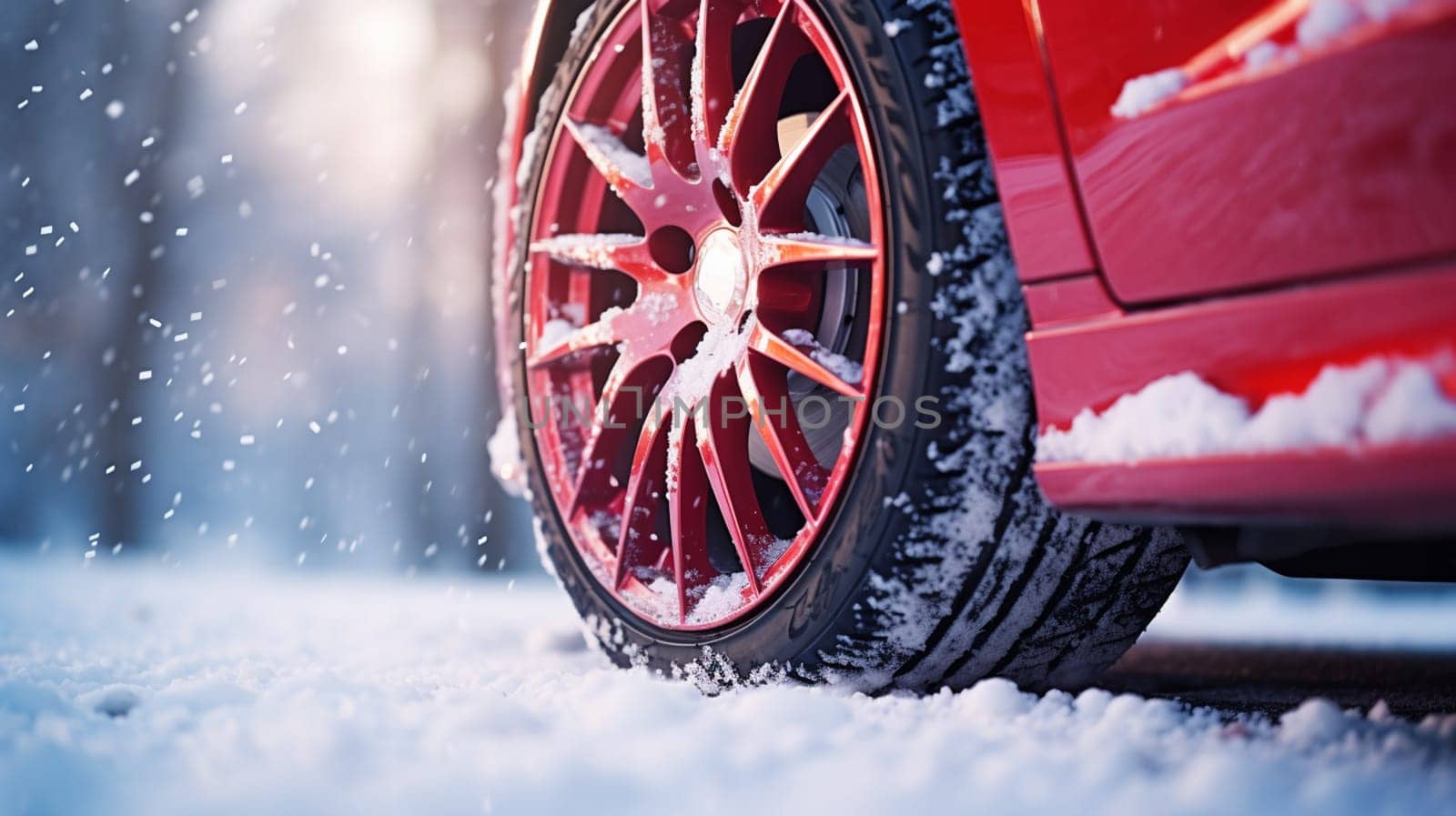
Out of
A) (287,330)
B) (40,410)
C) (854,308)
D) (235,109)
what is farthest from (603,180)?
(40,410)

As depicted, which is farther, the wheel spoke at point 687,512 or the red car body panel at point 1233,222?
the wheel spoke at point 687,512

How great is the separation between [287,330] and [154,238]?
0.96 m

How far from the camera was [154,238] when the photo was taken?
16.1 feet

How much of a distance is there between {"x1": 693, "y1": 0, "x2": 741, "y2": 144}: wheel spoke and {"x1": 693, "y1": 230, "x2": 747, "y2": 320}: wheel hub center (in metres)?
0.15

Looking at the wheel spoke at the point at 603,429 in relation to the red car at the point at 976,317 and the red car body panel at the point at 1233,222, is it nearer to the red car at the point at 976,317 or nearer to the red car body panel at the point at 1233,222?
the red car at the point at 976,317

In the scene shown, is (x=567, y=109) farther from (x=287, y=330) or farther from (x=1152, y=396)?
(x=287, y=330)

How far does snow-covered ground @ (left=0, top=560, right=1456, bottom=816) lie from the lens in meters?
0.94

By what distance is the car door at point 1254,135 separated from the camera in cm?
83

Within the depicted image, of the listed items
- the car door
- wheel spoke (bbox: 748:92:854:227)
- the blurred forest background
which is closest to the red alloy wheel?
wheel spoke (bbox: 748:92:854:227)

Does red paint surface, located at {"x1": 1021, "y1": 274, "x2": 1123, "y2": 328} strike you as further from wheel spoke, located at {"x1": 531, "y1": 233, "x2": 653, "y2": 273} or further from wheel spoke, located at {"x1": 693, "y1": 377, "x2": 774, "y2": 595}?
wheel spoke, located at {"x1": 531, "y1": 233, "x2": 653, "y2": 273}

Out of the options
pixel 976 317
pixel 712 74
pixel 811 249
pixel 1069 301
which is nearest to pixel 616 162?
pixel 712 74

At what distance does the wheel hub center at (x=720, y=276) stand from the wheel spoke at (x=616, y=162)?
0.60ft

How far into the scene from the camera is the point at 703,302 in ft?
5.31

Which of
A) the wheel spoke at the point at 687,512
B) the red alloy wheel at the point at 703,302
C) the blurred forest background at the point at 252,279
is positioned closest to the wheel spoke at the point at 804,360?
the red alloy wheel at the point at 703,302
